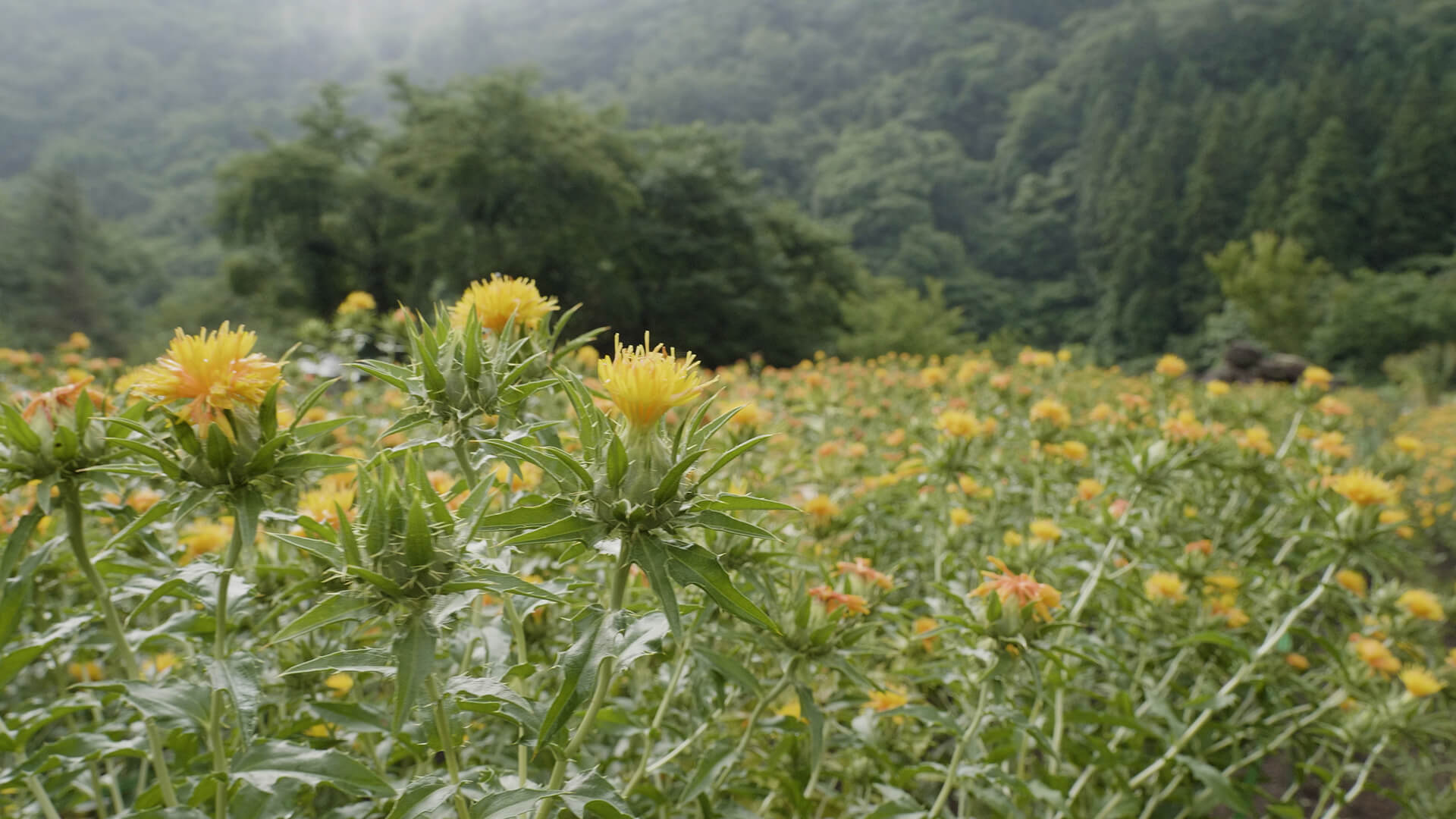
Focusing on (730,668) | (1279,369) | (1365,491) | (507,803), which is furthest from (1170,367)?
(1279,369)

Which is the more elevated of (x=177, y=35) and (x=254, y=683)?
(x=177, y=35)

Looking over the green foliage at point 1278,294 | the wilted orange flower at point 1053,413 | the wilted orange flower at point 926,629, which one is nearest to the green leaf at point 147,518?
the wilted orange flower at point 926,629

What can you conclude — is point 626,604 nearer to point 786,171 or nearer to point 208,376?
point 208,376

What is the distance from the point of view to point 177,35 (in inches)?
2675

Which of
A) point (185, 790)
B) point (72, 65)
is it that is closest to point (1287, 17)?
Result: point (185, 790)

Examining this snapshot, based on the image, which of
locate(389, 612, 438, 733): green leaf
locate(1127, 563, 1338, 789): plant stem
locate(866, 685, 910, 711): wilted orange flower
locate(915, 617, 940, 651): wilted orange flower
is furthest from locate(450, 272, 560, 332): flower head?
locate(1127, 563, 1338, 789): plant stem

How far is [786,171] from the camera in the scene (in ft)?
162

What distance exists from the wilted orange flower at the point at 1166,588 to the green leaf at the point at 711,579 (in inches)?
81.7

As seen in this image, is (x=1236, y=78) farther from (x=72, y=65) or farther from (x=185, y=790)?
(x=72, y=65)

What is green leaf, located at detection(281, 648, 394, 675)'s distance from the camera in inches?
35.7

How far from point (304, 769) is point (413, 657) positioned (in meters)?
0.47

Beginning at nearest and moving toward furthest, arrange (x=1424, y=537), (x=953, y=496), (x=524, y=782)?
(x=524, y=782), (x=953, y=496), (x=1424, y=537)

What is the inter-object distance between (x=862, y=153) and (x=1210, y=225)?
19.9m

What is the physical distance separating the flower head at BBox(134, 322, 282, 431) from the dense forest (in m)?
12.2
